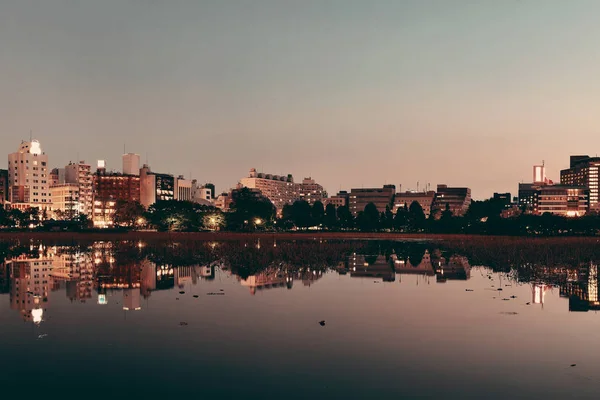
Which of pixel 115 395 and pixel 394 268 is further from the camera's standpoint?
pixel 394 268

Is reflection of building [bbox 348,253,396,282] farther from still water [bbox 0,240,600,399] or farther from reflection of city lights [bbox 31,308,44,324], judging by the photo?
reflection of city lights [bbox 31,308,44,324]

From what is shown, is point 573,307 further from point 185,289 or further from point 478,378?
point 185,289

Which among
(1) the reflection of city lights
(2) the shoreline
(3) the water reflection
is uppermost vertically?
(1) the reflection of city lights

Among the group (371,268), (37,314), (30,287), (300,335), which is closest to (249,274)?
(371,268)

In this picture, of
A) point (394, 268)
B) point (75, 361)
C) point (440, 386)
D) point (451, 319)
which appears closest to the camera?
point (440, 386)

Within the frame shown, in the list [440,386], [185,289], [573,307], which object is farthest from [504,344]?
[185,289]

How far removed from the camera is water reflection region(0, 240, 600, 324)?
40875mm

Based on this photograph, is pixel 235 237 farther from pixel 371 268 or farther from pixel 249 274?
pixel 249 274

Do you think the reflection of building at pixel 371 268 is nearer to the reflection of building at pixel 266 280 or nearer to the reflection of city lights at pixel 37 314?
the reflection of building at pixel 266 280

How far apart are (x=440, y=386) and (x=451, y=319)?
13.4 m

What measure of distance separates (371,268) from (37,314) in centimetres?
4050

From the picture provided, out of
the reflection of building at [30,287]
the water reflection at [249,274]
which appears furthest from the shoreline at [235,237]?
the reflection of building at [30,287]

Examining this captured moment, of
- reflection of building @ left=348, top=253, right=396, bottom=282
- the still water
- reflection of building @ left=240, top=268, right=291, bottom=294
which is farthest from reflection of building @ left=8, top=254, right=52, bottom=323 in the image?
reflection of building @ left=348, top=253, right=396, bottom=282

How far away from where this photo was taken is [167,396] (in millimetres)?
18312
